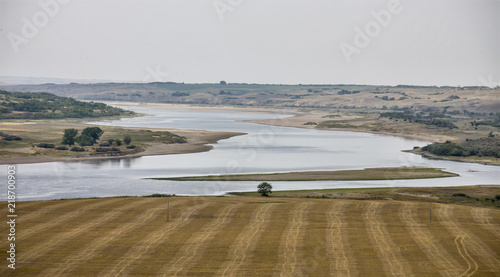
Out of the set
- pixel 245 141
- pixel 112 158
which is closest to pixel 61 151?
pixel 112 158

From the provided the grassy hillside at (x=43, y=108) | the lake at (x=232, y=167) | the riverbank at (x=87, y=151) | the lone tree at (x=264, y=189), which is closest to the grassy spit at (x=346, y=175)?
the lake at (x=232, y=167)

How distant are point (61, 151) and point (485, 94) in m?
153

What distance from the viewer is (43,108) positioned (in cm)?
12706

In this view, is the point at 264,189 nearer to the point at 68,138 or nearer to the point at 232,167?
the point at 232,167

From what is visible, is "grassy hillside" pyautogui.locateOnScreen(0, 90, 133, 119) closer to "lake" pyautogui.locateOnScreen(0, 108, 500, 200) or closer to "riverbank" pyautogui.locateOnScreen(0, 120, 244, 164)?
"riverbank" pyautogui.locateOnScreen(0, 120, 244, 164)

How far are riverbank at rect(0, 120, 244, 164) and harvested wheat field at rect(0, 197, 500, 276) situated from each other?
32.4 m

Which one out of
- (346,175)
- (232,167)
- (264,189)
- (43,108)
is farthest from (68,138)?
(43,108)

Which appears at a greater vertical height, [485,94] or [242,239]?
[485,94]

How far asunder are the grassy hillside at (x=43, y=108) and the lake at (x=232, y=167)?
49.1 meters

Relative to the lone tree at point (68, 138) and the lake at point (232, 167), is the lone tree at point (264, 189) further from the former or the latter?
the lone tree at point (68, 138)

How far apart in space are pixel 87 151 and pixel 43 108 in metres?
62.8

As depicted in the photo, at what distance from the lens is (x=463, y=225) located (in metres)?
30.6

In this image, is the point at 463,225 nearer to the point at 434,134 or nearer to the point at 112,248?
the point at 112,248

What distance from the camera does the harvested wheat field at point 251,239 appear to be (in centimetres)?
2388
